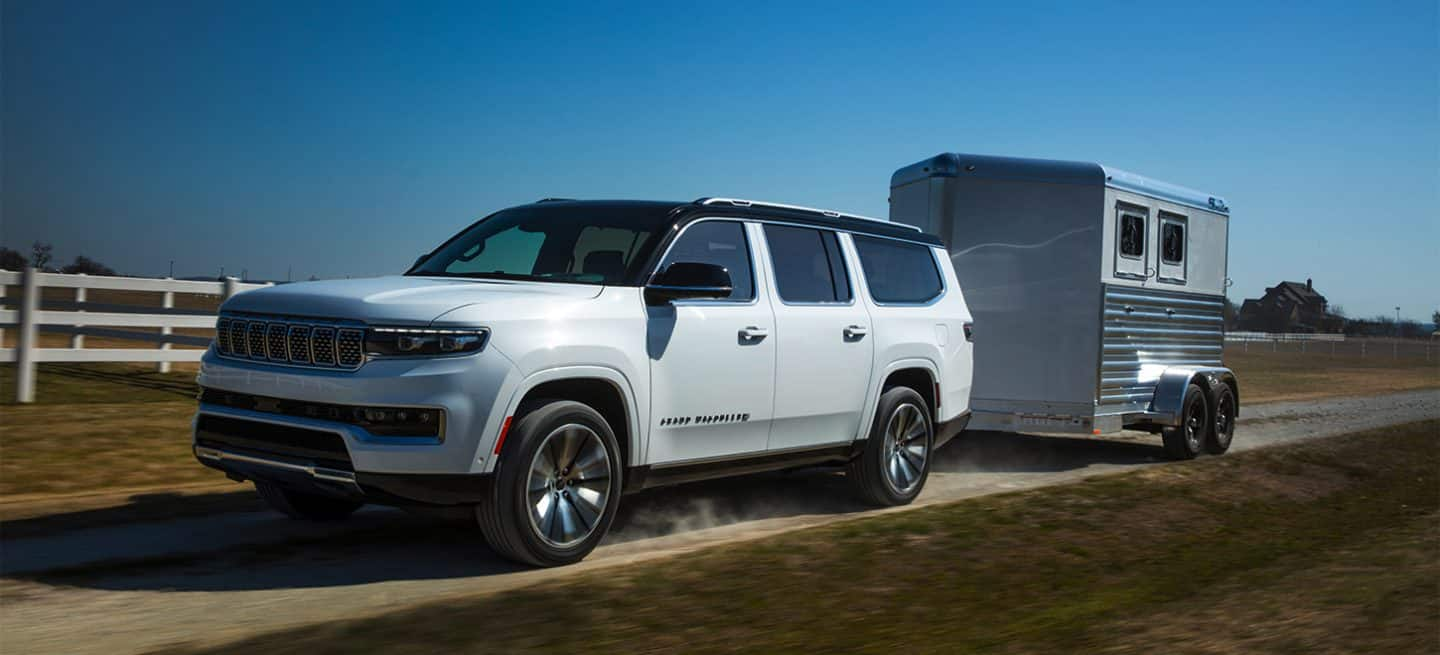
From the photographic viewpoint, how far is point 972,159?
462 inches

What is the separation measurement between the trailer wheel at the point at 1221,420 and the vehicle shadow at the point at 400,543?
4096mm

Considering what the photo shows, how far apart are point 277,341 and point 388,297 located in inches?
25.1

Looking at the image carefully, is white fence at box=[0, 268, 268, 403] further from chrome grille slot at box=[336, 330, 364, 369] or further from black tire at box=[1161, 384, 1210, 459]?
black tire at box=[1161, 384, 1210, 459]

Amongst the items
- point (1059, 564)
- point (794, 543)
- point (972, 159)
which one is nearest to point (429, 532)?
point (794, 543)

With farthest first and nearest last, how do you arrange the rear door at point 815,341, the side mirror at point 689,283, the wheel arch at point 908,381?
the wheel arch at point 908,381, the rear door at point 815,341, the side mirror at point 689,283

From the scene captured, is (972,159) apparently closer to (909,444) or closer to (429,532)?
(909,444)

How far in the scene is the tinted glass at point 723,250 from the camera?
712 centimetres

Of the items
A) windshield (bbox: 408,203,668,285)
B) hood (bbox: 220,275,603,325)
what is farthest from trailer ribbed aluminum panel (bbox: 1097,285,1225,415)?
hood (bbox: 220,275,603,325)

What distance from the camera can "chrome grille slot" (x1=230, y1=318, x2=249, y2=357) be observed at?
608 cm

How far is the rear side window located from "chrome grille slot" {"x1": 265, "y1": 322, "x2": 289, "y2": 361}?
13.7 feet

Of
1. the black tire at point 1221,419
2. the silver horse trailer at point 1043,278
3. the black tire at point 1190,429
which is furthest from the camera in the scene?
the black tire at point 1221,419

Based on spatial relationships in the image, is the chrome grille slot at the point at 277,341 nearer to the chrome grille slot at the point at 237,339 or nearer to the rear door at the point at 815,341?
the chrome grille slot at the point at 237,339

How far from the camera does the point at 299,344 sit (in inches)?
229

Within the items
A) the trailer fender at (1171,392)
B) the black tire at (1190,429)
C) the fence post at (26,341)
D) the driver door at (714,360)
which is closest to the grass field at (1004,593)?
the driver door at (714,360)
